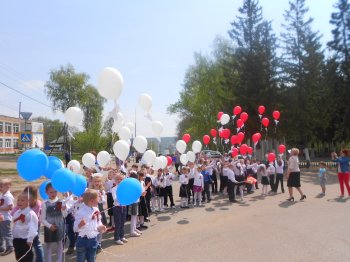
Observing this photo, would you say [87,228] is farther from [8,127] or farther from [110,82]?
[8,127]

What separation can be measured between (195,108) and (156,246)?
98.2ft

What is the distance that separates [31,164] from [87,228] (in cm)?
161

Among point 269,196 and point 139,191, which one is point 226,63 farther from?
point 139,191

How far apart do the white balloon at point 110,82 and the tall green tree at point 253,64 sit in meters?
21.4

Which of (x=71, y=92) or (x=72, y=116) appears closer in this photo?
(x=72, y=116)

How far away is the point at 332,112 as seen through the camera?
3000cm

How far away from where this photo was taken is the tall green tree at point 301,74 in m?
28.2

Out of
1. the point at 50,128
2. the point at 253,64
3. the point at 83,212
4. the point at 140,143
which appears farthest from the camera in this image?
the point at 50,128

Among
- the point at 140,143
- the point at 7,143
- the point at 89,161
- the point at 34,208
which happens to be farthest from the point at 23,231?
the point at 7,143

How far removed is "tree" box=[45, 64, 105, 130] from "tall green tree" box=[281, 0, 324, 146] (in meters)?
26.3

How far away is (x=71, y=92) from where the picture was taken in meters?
45.9

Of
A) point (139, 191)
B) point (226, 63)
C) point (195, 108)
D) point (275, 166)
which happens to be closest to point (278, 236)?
point (139, 191)

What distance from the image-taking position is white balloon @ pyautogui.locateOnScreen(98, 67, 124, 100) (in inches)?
283

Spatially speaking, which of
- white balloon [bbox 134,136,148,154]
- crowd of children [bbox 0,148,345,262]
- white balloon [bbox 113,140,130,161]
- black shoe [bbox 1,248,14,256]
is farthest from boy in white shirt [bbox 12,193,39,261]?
white balloon [bbox 134,136,148,154]
